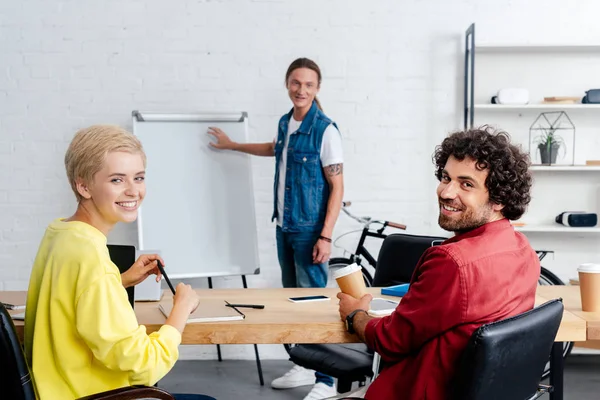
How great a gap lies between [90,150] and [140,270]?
0.52 metres

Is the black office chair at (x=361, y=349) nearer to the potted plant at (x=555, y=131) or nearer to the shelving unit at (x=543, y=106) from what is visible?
the shelving unit at (x=543, y=106)

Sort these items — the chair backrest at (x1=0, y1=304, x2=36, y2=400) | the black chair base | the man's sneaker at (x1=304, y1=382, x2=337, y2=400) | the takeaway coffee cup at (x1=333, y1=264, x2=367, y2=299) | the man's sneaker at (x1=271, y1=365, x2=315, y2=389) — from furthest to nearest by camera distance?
the man's sneaker at (x1=271, y1=365, x2=315, y2=389), the man's sneaker at (x1=304, y1=382, x2=337, y2=400), the black chair base, the takeaway coffee cup at (x1=333, y1=264, x2=367, y2=299), the chair backrest at (x1=0, y1=304, x2=36, y2=400)

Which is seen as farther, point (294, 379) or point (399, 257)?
point (294, 379)

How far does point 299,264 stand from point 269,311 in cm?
125

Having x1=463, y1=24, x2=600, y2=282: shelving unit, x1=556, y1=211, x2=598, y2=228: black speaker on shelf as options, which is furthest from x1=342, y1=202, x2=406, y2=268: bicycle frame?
x1=556, y1=211, x2=598, y2=228: black speaker on shelf

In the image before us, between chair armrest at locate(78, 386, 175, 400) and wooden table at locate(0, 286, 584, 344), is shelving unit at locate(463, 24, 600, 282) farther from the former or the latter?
chair armrest at locate(78, 386, 175, 400)

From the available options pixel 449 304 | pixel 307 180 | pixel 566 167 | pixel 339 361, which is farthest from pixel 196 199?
pixel 449 304

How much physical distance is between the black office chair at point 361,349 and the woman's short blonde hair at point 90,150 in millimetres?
1113

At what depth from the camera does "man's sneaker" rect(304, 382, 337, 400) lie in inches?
119

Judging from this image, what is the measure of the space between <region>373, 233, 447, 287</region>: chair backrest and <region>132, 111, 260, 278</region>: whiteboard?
1256 millimetres

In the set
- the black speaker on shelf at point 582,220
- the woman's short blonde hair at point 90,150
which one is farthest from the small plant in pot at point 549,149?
the woman's short blonde hair at point 90,150

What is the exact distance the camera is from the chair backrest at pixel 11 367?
50.8 inches

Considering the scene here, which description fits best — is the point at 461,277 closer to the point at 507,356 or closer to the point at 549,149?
the point at 507,356

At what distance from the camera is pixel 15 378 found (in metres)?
1.30
